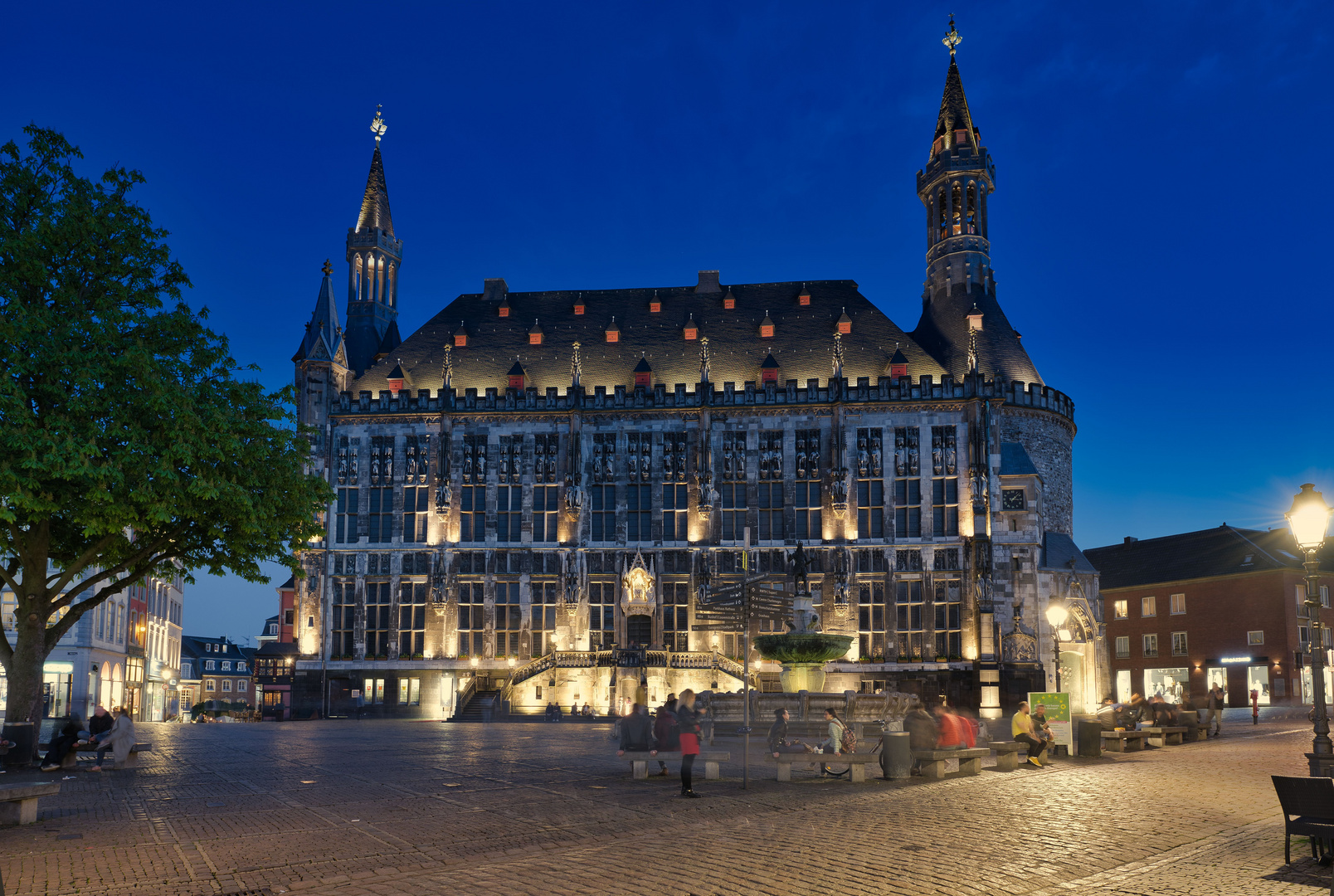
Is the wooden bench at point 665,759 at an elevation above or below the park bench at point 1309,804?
below

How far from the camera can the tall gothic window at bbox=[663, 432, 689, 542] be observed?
196 feet

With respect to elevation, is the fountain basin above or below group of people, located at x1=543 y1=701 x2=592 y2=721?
above

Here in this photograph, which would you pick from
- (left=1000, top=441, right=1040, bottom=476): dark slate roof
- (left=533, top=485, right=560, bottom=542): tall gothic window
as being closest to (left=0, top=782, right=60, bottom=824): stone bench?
(left=533, top=485, right=560, bottom=542): tall gothic window

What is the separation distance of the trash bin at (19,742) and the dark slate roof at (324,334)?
4073cm

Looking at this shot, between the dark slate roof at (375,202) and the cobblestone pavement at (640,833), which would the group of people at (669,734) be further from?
the dark slate roof at (375,202)

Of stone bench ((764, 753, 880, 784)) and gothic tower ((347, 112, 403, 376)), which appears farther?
gothic tower ((347, 112, 403, 376))

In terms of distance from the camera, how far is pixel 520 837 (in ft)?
45.6

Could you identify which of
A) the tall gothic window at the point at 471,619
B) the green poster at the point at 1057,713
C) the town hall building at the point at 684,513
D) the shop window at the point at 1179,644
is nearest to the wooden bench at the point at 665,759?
the green poster at the point at 1057,713

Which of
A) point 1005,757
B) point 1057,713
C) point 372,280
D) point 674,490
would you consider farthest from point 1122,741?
point 372,280

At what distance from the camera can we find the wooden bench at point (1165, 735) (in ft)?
96.8

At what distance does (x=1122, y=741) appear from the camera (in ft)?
92.2

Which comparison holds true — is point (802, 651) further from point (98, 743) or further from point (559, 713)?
point (98, 743)

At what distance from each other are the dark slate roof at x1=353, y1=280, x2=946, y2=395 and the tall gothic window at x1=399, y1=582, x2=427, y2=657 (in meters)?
11.6

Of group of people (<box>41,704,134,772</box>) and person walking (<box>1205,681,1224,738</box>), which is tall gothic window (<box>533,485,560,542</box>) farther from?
group of people (<box>41,704,134,772</box>)
